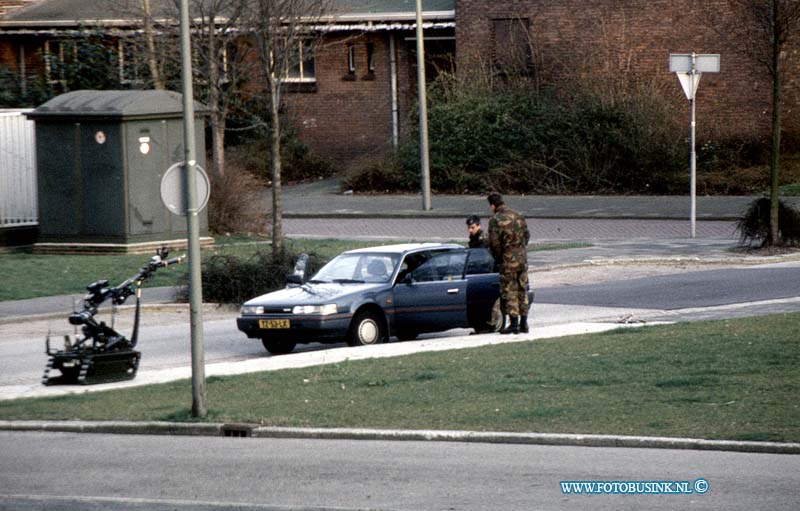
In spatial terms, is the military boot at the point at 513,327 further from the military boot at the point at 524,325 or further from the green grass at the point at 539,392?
the green grass at the point at 539,392

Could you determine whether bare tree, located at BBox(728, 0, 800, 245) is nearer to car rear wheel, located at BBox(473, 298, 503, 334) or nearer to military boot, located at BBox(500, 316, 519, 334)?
car rear wheel, located at BBox(473, 298, 503, 334)

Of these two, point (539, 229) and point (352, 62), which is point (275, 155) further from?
point (352, 62)

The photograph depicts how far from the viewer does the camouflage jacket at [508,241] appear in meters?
16.6

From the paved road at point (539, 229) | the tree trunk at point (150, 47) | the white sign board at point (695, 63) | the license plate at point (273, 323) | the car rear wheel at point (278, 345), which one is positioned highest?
the tree trunk at point (150, 47)

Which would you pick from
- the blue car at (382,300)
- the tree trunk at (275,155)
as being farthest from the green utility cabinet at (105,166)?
the blue car at (382,300)

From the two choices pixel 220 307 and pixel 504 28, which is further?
pixel 504 28

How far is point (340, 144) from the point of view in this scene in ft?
146

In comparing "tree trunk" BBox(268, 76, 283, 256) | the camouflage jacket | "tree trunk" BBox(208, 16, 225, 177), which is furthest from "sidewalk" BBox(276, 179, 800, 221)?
the camouflage jacket

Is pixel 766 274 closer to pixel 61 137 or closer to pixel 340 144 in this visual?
pixel 61 137

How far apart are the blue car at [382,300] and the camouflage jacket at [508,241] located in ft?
3.26

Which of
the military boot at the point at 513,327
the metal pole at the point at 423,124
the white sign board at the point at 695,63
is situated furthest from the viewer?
the metal pole at the point at 423,124

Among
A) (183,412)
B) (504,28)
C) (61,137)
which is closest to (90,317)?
(183,412)

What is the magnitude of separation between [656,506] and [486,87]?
107 feet

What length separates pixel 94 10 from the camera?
144ft
